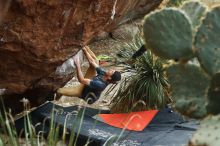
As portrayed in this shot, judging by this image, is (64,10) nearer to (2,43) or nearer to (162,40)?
(2,43)

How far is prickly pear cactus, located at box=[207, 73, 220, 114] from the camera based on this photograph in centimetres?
391

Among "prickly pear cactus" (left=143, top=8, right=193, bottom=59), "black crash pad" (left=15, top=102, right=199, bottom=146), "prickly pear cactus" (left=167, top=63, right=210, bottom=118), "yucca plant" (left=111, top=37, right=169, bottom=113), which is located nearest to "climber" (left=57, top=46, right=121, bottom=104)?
"black crash pad" (left=15, top=102, right=199, bottom=146)

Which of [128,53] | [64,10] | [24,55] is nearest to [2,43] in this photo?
[24,55]

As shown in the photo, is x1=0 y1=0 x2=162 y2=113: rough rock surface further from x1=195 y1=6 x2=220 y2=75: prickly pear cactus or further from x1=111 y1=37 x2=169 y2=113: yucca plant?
x1=111 y1=37 x2=169 y2=113: yucca plant

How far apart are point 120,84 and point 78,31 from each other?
12.9 ft

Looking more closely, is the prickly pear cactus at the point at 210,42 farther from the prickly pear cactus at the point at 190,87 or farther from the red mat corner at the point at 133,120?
the red mat corner at the point at 133,120

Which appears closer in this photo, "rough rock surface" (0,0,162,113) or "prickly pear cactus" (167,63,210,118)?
"prickly pear cactus" (167,63,210,118)

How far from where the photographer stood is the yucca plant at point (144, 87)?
401 inches

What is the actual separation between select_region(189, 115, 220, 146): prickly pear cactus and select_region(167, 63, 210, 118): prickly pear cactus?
1.29ft

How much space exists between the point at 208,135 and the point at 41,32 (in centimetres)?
340

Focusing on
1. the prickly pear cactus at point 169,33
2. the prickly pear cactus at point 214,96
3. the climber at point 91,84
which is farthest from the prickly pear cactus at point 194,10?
the climber at point 91,84

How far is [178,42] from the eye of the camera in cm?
410

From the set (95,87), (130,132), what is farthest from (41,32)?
(95,87)

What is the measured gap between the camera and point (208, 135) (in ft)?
12.3
